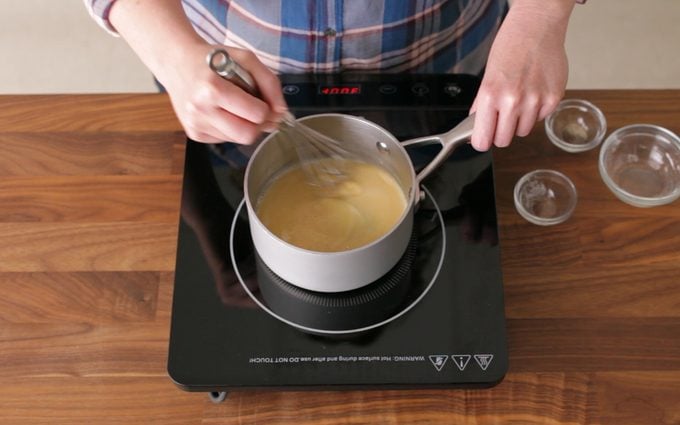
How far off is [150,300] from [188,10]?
39 centimetres

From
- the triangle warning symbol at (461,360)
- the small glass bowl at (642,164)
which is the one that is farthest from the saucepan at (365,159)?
the small glass bowl at (642,164)

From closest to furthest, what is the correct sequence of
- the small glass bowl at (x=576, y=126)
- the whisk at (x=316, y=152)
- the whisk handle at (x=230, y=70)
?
the whisk handle at (x=230, y=70) < the whisk at (x=316, y=152) < the small glass bowl at (x=576, y=126)

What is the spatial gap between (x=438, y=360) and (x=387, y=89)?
13.6 inches

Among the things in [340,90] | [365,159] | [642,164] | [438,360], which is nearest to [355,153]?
[365,159]

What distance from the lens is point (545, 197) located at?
33.0 inches

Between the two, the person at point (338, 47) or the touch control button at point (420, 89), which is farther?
the touch control button at point (420, 89)

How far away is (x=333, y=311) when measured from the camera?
0.74 meters

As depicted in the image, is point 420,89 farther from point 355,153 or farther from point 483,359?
point 483,359

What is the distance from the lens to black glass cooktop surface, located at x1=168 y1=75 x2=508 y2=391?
2.32 feet

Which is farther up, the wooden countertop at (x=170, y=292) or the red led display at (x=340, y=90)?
the red led display at (x=340, y=90)

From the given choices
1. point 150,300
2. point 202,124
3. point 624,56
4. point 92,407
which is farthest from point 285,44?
point 624,56

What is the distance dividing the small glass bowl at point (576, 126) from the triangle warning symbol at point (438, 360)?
0.31 meters

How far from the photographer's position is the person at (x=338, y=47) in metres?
0.69

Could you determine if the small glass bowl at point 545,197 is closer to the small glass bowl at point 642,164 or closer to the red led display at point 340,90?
the small glass bowl at point 642,164
